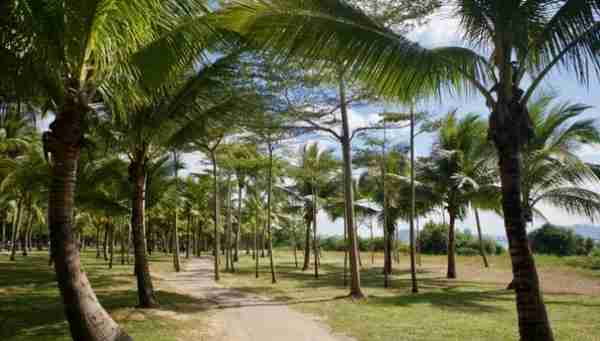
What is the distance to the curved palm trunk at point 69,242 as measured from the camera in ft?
14.2

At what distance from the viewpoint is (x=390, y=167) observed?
23.0 m

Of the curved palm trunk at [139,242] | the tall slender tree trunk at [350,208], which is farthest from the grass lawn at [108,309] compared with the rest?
the tall slender tree trunk at [350,208]

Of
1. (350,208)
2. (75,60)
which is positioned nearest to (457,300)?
(350,208)

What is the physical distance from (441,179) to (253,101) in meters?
13.1

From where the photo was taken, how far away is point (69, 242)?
4.50 m

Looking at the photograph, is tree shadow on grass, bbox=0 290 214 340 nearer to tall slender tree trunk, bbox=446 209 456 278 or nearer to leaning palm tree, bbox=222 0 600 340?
leaning palm tree, bbox=222 0 600 340

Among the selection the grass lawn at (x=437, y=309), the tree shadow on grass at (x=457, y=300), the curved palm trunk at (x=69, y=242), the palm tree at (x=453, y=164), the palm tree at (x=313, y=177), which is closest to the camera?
the curved palm trunk at (x=69, y=242)

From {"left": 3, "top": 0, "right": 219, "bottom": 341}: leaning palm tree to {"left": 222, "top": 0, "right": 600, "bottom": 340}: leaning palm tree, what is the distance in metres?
1.08

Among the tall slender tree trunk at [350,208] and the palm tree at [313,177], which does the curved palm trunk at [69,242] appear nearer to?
the tall slender tree trunk at [350,208]

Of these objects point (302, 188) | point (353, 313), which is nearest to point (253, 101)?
point (353, 313)

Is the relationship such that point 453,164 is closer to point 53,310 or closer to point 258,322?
point 258,322

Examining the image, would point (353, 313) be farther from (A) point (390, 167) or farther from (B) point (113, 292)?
(A) point (390, 167)

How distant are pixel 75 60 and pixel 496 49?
18.4ft

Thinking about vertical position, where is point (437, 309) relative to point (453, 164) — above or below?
below
